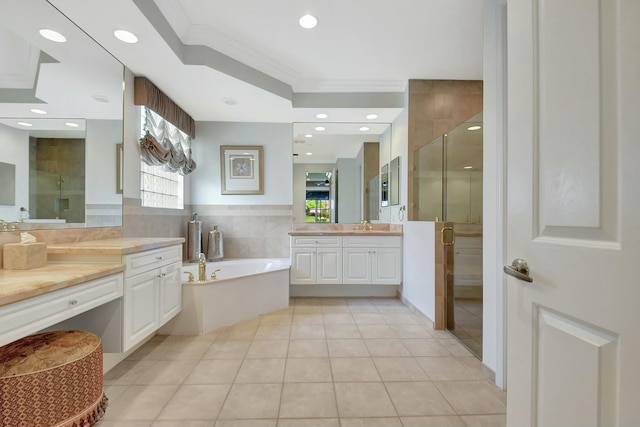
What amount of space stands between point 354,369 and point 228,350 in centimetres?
101

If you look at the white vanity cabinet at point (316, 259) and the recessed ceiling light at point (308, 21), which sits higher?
the recessed ceiling light at point (308, 21)

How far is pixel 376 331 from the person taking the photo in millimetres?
2580

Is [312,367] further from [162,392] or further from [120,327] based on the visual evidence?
[120,327]

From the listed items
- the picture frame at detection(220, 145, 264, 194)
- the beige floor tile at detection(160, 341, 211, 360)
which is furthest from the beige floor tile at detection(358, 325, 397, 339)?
the picture frame at detection(220, 145, 264, 194)

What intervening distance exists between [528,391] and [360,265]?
8.58 ft

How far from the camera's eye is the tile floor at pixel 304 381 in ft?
4.83

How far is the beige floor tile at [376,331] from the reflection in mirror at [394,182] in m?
1.55

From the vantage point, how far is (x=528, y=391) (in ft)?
2.81

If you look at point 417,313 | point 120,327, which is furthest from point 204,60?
point 417,313

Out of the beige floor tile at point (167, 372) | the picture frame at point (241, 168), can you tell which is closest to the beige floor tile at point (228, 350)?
the beige floor tile at point (167, 372)

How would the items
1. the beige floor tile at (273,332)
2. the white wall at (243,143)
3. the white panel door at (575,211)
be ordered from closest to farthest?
the white panel door at (575,211) < the beige floor tile at (273,332) < the white wall at (243,143)

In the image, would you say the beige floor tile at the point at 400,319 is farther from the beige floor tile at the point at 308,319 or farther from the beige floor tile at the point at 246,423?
the beige floor tile at the point at 246,423

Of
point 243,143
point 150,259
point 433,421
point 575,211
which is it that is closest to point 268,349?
point 150,259

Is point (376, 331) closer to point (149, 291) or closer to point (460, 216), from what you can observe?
point (460, 216)
